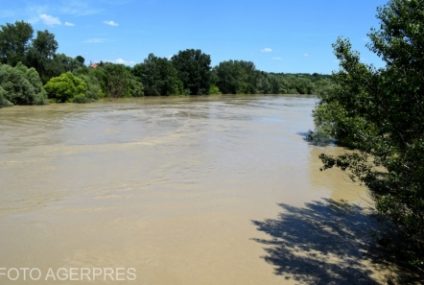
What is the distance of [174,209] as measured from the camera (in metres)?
11.8

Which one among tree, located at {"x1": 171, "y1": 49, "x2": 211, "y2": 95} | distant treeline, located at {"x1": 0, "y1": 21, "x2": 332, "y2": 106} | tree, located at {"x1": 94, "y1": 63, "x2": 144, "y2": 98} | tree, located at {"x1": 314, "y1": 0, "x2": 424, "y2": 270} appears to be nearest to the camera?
tree, located at {"x1": 314, "y1": 0, "x2": 424, "y2": 270}

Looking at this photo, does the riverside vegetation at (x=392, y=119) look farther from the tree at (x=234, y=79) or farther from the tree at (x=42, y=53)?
the tree at (x=234, y=79)

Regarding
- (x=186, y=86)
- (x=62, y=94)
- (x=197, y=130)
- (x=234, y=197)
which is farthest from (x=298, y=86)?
(x=234, y=197)

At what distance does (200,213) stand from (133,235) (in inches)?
91.0

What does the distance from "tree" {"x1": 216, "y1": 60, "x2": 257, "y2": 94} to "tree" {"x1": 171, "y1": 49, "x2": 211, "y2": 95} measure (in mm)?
8794

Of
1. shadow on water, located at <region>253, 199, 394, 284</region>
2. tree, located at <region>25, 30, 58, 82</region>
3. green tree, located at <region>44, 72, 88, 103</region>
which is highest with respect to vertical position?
tree, located at <region>25, 30, 58, 82</region>

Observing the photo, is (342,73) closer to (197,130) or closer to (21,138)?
(21,138)

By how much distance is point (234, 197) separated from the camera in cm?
1325

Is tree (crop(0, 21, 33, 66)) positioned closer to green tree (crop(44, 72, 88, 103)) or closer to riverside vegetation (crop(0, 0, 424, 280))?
green tree (crop(44, 72, 88, 103))

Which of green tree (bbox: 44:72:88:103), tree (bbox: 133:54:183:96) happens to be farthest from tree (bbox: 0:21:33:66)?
tree (bbox: 133:54:183:96)

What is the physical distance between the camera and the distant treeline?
51.5 m

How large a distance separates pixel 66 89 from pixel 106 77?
54.7 feet

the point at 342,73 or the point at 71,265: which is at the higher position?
the point at 342,73

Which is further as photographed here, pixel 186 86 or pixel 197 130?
pixel 186 86
